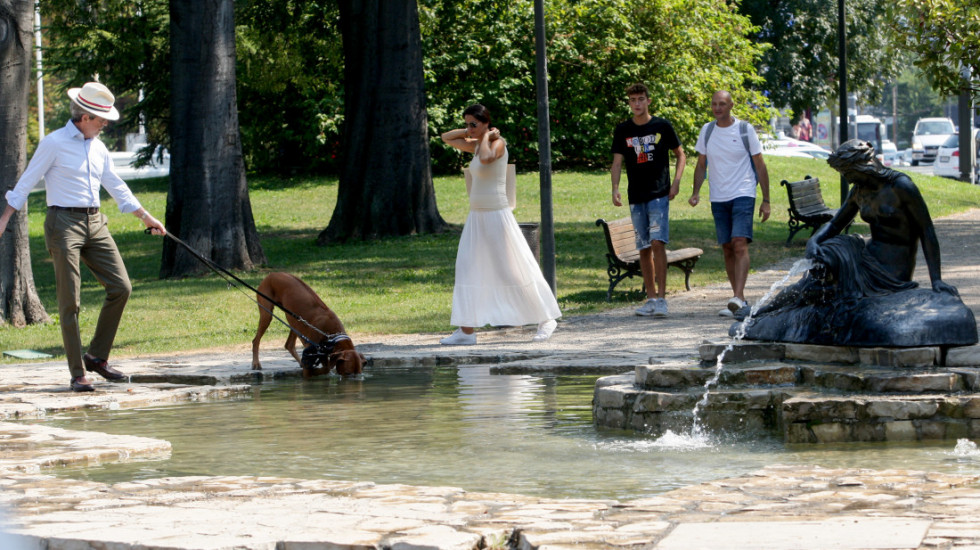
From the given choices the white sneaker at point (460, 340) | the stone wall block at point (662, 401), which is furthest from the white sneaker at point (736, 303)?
the stone wall block at point (662, 401)

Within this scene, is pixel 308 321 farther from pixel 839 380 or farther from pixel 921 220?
pixel 921 220

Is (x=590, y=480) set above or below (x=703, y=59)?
below

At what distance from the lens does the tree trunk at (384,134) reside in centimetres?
2053

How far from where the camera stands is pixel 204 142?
17.5 m

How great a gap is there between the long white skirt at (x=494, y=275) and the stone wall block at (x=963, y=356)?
185 inches

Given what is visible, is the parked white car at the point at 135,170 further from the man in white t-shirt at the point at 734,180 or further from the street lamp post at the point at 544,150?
the man in white t-shirt at the point at 734,180

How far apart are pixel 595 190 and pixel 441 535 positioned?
24191 millimetres

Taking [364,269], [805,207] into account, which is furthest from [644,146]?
[805,207]

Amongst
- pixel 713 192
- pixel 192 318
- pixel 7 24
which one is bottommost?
pixel 192 318

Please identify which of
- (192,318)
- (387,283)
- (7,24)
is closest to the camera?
(7,24)

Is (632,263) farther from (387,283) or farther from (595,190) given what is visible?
(595,190)

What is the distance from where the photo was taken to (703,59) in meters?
34.3

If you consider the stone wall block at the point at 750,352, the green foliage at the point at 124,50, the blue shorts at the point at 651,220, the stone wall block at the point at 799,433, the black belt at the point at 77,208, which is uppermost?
the green foliage at the point at 124,50

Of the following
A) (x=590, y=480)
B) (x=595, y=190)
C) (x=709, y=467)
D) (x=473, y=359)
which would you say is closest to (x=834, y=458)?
(x=709, y=467)
